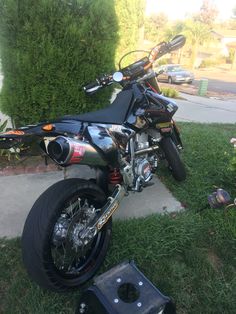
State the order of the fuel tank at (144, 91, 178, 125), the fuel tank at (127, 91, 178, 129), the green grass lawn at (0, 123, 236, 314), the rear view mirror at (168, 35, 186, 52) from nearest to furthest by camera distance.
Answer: the green grass lawn at (0, 123, 236, 314) → the fuel tank at (127, 91, 178, 129) → the fuel tank at (144, 91, 178, 125) → the rear view mirror at (168, 35, 186, 52)

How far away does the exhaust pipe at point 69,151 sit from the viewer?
6.72 ft

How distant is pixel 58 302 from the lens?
2326 millimetres

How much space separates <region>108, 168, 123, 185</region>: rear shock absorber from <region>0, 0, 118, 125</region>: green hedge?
1681 mm

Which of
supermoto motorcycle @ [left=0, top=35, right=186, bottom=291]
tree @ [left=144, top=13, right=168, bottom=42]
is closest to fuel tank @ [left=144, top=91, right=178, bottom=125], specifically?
supermoto motorcycle @ [left=0, top=35, right=186, bottom=291]

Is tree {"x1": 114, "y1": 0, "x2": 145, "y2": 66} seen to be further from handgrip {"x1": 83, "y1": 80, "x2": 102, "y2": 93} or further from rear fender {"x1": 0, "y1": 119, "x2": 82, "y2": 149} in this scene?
rear fender {"x1": 0, "y1": 119, "x2": 82, "y2": 149}

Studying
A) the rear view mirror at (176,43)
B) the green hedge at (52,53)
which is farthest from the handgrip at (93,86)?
the rear view mirror at (176,43)

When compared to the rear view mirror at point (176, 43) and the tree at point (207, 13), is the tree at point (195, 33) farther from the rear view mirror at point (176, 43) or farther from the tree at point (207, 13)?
the rear view mirror at point (176, 43)

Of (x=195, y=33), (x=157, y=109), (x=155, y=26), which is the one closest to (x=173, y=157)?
(x=157, y=109)

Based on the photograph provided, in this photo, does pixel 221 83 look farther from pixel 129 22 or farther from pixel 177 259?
pixel 177 259

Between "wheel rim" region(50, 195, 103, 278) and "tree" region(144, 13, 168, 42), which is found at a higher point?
"wheel rim" region(50, 195, 103, 278)

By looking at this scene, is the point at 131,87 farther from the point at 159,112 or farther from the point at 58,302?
the point at 58,302

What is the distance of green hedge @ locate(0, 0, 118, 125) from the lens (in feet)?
12.3

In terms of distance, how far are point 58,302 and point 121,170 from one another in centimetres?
111

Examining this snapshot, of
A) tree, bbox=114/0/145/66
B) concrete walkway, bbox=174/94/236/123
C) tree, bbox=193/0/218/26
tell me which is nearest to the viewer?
tree, bbox=114/0/145/66
